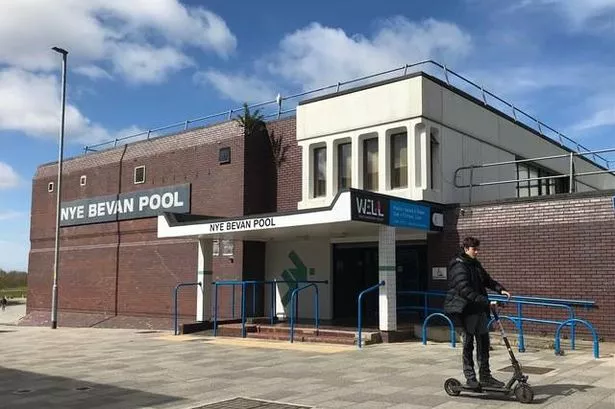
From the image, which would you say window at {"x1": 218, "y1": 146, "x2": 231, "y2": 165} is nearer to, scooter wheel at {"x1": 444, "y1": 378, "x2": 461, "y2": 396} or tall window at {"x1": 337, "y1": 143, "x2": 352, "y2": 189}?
tall window at {"x1": 337, "y1": 143, "x2": 352, "y2": 189}

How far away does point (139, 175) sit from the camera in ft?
80.5

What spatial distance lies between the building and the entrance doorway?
1.6 inches

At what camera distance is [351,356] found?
1198 cm

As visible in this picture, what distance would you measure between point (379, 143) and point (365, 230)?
2.59m

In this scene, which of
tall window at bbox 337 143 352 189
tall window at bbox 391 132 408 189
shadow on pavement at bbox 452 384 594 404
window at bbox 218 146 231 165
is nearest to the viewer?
shadow on pavement at bbox 452 384 594 404

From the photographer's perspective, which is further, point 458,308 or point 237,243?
point 237,243

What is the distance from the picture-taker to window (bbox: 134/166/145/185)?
24.4 meters

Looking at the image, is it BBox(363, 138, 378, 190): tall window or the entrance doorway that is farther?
BBox(363, 138, 378, 190): tall window

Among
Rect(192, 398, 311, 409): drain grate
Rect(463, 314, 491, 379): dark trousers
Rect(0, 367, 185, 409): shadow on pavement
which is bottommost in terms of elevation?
Rect(0, 367, 185, 409): shadow on pavement

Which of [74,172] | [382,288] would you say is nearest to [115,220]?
[74,172]

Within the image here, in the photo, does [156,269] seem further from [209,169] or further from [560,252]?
[560,252]

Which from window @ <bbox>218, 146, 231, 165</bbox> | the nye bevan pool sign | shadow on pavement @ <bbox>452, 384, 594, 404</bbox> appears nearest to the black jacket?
shadow on pavement @ <bbox>452, 384, 594, 404</bbox>

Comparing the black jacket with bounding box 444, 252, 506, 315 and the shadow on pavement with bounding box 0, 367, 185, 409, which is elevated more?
the black jacket with bounding box 444, 252, 506, 315

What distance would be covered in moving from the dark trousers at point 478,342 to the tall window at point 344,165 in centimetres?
1118
